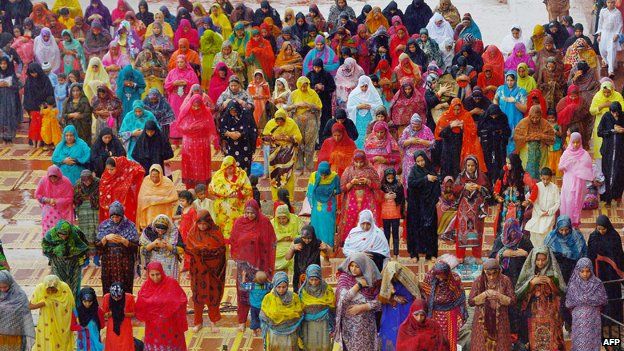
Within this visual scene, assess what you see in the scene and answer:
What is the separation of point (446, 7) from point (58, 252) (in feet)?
32.8

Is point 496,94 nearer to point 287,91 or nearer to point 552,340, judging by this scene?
point 287,91

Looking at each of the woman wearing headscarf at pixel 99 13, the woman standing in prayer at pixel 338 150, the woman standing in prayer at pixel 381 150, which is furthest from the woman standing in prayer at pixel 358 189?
the woman wearing headscarf at pixel 99 13

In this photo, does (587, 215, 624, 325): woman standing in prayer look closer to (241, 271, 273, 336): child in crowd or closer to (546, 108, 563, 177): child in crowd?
(241, 271, 273, 336): child in crowd

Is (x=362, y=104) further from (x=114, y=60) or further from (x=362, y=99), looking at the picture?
(x=114, y=60)

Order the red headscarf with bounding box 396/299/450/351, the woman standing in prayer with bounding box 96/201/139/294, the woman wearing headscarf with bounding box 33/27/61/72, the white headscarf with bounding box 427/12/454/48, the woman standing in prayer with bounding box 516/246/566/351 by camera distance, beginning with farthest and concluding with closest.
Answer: the white headscarf with bounding box 427/12/454/48
the woman wearing headscarf with bounding box 33/27/61/72
the woman standing in prayer with bounding box 96/201/139/294
the woman standing in prayer with bounding box 516/246/566/351
the red headscarf with bounding box 396/299/450/351

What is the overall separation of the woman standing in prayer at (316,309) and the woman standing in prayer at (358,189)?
274cm

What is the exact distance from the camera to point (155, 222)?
16734 mm

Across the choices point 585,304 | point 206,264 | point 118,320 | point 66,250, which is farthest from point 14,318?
point 585,304

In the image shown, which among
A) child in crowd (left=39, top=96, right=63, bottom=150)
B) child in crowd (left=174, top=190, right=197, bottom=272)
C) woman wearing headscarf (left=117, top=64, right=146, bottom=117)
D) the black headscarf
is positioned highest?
woman wearing headscarf (left=117, top=64, right=146, bottom=117)

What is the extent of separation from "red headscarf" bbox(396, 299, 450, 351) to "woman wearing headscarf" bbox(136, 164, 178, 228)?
4.17m

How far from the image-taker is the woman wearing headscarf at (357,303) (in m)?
15.5

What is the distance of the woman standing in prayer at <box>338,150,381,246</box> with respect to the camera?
18.3 meters

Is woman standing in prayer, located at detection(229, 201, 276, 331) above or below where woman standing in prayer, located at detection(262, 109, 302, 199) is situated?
below

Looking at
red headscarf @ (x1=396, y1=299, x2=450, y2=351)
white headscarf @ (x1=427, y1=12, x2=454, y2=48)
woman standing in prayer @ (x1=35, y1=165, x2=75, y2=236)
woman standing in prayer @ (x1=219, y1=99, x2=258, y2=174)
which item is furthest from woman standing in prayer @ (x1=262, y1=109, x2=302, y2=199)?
red headscarf @ (x1=396, y1=299, x2=450, y2=351)
